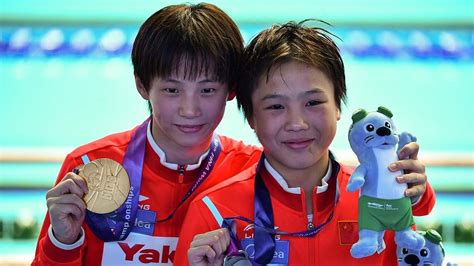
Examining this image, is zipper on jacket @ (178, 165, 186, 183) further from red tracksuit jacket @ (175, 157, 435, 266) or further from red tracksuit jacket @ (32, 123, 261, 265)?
red tracksuit jacket @ (175, 157, 435, 266)

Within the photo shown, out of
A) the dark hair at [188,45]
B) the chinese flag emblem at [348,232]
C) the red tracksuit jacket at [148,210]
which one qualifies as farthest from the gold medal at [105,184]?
the chinese flag emblem at [348,232]

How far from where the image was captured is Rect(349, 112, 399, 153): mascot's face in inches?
62.9

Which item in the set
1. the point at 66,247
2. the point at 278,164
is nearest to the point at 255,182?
the point at 278,164

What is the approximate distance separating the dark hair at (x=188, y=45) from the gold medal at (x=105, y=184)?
0.27m

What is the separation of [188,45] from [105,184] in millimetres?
428

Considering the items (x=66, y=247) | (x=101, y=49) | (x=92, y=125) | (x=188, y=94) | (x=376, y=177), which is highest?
(x=101, y=49)

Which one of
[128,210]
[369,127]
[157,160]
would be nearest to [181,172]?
[157,160]

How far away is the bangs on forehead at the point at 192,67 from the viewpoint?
6.31ft

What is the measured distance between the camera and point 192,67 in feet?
6.33

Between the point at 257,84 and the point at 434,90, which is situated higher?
the point at 434,90

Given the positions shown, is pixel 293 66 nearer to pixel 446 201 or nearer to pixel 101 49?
pixel 446 201

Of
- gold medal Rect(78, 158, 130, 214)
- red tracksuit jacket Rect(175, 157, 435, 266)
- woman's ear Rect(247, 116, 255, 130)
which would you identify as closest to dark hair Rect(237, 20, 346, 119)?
woman's ear Rect(247, 116, 255, 130)

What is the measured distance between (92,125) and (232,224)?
14.3 ft

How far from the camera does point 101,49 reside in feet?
20.9
